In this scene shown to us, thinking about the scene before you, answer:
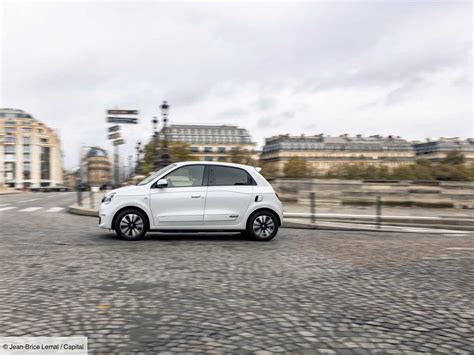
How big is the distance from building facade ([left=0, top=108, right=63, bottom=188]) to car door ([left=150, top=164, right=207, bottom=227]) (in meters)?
118

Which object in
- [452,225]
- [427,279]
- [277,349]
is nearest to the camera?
[277,349]

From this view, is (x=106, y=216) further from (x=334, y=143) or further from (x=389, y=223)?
(x=334, y=143)

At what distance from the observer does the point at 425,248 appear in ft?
28.4

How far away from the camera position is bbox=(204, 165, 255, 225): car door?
8984mm

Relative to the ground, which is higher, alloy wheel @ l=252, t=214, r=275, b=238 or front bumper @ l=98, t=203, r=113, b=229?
front bumper @ l=98, t=203, r=113, b=229

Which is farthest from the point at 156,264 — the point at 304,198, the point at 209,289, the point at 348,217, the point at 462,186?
the point at 462,186

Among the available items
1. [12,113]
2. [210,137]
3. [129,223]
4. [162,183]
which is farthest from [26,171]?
[162,183]

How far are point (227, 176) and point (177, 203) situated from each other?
1.16m

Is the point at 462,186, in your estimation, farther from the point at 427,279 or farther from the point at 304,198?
the point at 427,279

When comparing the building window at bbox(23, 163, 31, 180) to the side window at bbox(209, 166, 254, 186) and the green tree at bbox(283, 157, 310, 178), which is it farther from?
the side window at bbox(209, 166, 254, 186)

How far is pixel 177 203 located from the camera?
8883 mm

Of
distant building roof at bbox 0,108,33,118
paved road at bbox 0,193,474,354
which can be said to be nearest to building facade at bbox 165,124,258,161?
distant building roof at bbox 0,108,33,118

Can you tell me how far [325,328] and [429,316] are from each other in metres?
1.10

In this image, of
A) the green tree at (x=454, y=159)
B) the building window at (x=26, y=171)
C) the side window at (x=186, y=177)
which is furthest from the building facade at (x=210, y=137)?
the side window at (x=186, y=177)
